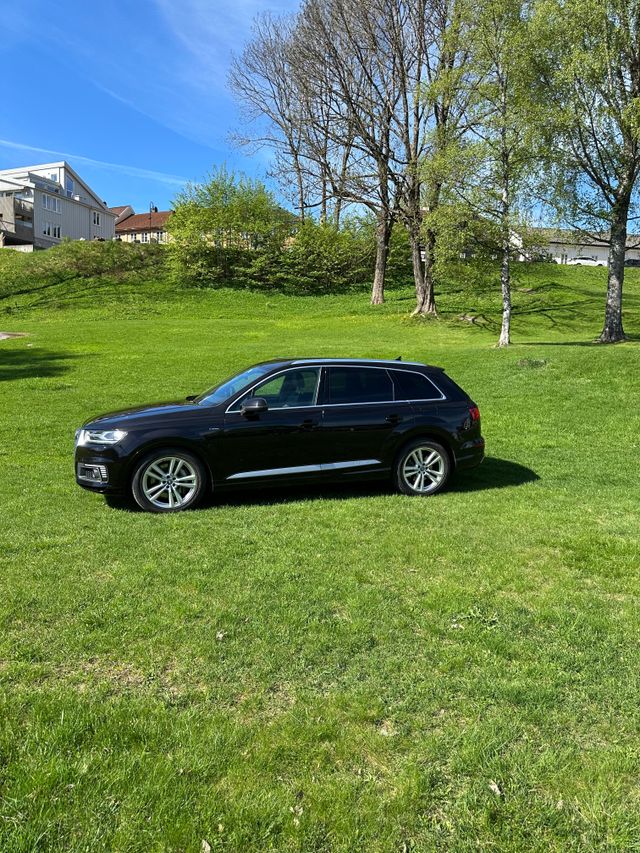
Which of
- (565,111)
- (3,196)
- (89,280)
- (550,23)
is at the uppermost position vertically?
(3,196)

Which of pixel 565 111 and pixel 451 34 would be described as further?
pixel 451 34

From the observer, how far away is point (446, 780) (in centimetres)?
244

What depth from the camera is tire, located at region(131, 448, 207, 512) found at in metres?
6.05

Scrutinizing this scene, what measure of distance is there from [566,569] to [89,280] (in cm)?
3659

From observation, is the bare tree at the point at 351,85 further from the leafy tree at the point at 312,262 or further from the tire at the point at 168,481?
the tire at the point at 168,481

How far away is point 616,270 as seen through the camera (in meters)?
18.8

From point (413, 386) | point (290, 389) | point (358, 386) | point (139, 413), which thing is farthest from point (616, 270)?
point (139, 413)

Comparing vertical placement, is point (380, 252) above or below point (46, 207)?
below

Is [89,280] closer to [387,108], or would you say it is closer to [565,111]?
[387,108]

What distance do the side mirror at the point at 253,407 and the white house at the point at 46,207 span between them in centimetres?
5435

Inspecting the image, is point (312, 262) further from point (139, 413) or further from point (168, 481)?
point (168, 481)

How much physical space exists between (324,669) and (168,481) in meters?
3.40

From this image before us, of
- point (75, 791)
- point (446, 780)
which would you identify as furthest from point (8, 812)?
point (446, 780)

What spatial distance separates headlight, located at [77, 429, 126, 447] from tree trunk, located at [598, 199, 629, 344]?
17636 mm
